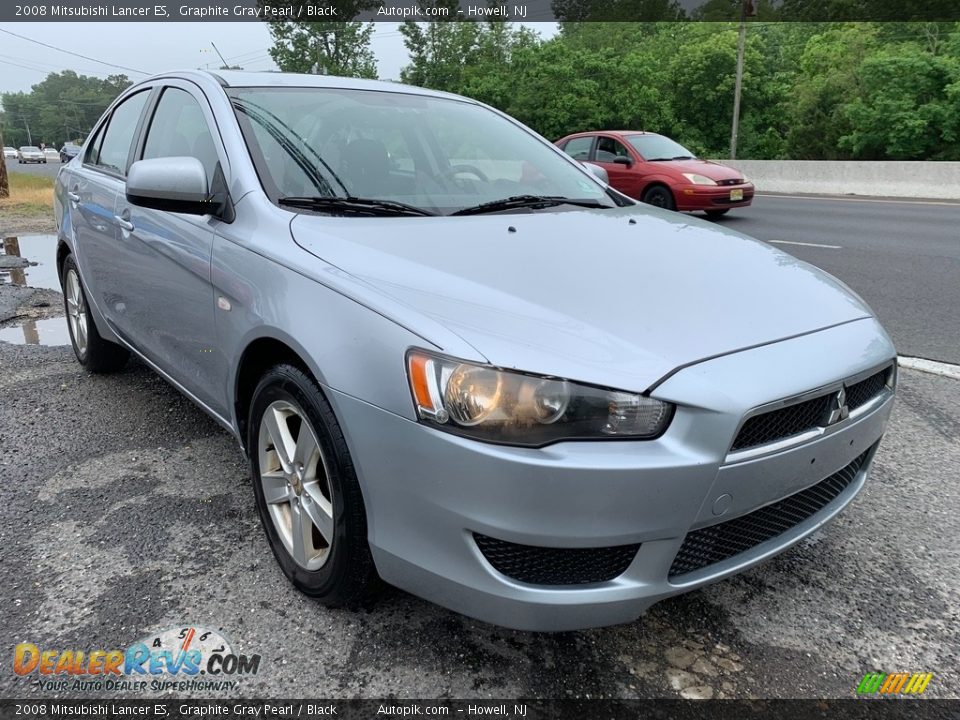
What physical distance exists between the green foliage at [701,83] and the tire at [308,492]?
32.3 metres

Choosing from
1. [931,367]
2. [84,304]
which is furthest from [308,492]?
[931,367]

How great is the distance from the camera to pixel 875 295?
6.23 metres

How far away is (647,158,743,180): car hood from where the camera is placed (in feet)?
38.1

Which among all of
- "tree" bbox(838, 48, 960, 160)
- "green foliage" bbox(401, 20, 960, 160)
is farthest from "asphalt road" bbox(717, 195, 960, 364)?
"green foliage" bbox(401, 20, 960, 160)

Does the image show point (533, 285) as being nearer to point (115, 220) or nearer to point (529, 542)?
point (529, 542)

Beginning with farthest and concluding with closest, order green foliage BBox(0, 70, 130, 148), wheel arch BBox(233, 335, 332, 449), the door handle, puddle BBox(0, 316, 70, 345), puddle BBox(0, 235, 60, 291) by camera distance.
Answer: green foliage BBox(0, 70, 130, 148), puddle BBox(0, 235, 60, 291), puddle BBox(0, 316, 70, 345), the door handle, wheel arch BBox(233, 335, 332, 449)

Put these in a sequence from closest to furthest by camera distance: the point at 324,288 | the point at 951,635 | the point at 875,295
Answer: the point at 324,288 < the point at 951,635 < the point at 875,295

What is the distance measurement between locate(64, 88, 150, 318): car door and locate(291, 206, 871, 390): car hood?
1627mm

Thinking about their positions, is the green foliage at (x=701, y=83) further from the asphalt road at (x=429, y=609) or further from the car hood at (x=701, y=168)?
the asphalt road at (x=429, y=609)

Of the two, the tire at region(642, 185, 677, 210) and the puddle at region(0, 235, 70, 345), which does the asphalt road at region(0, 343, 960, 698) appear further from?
the tire at region(642, 185, 677, 210)

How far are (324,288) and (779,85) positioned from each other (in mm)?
45070

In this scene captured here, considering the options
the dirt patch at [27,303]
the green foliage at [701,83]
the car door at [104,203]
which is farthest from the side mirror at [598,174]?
the green foliage at [701,83]

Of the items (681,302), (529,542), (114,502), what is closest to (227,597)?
(114,502)

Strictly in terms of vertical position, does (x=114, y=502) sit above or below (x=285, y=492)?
below
